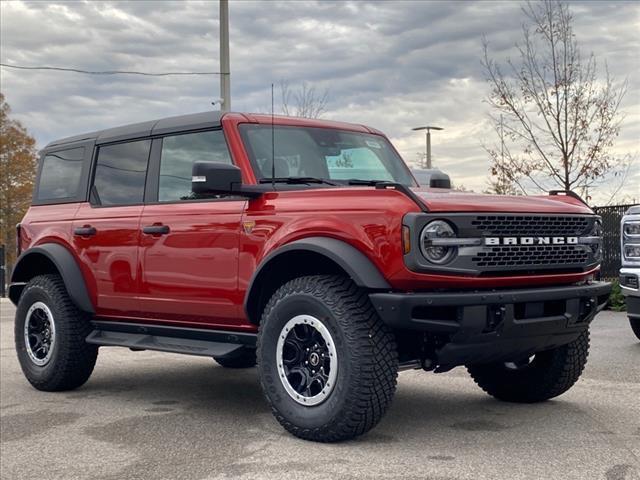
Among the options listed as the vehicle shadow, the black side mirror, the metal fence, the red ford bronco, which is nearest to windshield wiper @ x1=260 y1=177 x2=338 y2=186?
the red ford bronco

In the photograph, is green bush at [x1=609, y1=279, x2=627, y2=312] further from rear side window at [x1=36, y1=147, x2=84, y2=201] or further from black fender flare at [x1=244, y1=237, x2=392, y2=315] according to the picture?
black fender flare at [x1=244, y1=237, x2=392, y2=315]

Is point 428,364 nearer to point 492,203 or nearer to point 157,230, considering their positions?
point 492,203

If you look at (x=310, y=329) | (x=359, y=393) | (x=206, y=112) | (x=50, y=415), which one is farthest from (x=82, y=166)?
(x=359, y=393)

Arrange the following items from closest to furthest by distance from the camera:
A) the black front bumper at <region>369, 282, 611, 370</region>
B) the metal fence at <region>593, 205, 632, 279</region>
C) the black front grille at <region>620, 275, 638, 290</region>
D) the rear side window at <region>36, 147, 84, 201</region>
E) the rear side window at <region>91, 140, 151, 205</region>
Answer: the black front bumper at <region>369, 282, 611, 370</region> < the rear side window at <region>91, 140, 151, 205</region> < the rear side window at <region>36, 147, 84, 201</region> < the black front grille at <region>620, 275, 638, 290</region> < the metal fence at <region>593, 205, 632, 279</region>

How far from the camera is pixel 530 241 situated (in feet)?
16.6

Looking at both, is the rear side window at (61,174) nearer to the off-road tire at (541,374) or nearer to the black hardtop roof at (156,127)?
the black hardtop roof at (156,127)

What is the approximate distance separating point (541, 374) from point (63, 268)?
3.60 meters

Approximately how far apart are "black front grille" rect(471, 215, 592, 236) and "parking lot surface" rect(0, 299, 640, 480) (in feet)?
3.76

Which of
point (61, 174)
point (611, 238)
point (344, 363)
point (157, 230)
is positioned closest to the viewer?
point (344, 363)

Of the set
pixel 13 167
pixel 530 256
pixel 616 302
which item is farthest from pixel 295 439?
pixel 13 167

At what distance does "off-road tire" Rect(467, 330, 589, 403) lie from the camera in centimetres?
593

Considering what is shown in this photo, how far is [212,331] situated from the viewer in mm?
5891

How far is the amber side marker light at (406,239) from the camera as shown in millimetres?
4672

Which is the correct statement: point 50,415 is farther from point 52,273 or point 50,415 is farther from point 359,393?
point 359,393
